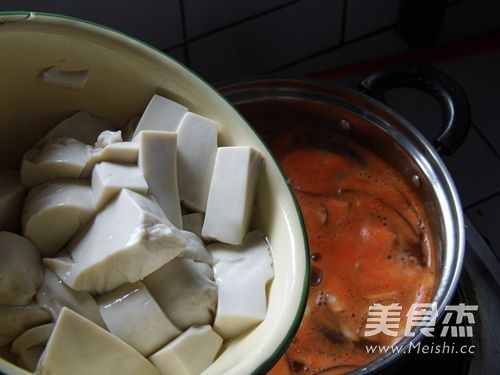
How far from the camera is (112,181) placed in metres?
0.69

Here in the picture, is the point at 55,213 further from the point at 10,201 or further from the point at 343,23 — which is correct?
the point at 343,23

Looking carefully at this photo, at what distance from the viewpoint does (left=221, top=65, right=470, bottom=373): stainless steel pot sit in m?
0.97

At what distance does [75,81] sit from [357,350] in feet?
1.67

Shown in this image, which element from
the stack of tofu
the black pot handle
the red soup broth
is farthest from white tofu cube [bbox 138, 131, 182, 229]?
the black pot handle

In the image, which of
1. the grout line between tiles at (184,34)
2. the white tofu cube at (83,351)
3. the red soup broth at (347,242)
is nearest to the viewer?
A: the white tofu cube at (83,351)

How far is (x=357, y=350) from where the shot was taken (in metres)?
0.93

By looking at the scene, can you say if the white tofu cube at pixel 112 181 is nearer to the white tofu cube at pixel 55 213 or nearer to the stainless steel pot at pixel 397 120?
the white tofu cube at pixel 55 213

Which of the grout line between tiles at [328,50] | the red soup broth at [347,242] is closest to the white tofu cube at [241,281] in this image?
the red soup broth at [347,242]

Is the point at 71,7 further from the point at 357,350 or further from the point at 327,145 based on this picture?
the point at 357,350

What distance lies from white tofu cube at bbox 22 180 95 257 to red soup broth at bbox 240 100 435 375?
36 centimetres

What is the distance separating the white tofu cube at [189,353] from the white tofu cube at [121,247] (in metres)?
0.08

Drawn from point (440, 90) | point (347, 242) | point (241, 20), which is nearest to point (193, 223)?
point (347, 242)

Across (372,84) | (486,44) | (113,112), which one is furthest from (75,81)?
(486,44)

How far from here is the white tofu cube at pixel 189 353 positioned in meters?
0.67
